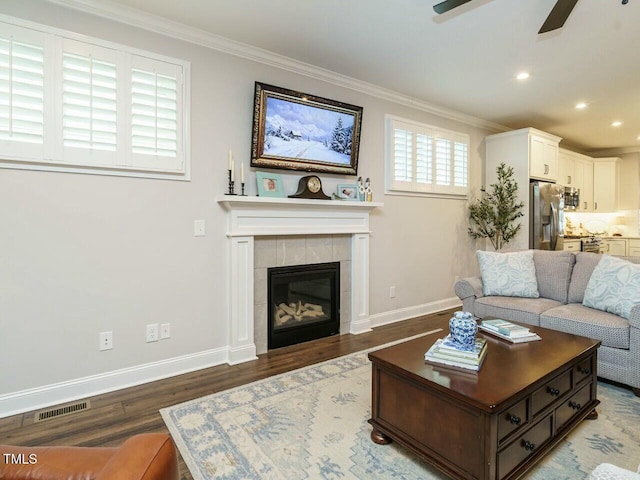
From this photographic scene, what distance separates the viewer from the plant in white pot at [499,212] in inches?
195

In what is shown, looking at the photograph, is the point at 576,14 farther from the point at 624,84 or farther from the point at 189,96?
the point at 189,96

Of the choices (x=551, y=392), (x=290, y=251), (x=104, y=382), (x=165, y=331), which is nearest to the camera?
(x=551, y=392)

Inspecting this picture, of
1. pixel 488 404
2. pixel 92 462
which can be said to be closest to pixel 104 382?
pixel 92 462

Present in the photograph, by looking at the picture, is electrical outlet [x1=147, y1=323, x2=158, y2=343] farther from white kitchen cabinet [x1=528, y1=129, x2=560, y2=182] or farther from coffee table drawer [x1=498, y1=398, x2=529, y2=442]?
white kitchen cabinet [x1=528, y1=129, x2=560, y2=182]

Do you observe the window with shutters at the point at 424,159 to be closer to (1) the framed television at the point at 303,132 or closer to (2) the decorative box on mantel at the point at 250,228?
(1) the framed television at the point at 303,132

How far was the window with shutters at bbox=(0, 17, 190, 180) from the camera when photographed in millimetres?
2234

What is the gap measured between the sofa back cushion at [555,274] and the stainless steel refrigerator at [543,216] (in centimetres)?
162

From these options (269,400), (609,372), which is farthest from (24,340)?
(609,372)

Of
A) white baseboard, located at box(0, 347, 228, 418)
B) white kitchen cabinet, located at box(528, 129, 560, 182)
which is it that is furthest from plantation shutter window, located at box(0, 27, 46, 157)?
white kitchen cabinet, located at box(528, 129, 560, 182)

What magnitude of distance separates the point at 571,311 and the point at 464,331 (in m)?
1.58

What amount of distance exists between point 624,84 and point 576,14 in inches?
76.1

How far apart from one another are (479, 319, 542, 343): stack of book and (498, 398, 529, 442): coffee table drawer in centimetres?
61

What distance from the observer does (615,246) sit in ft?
22.7

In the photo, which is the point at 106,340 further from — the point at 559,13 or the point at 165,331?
the point at 559,13
